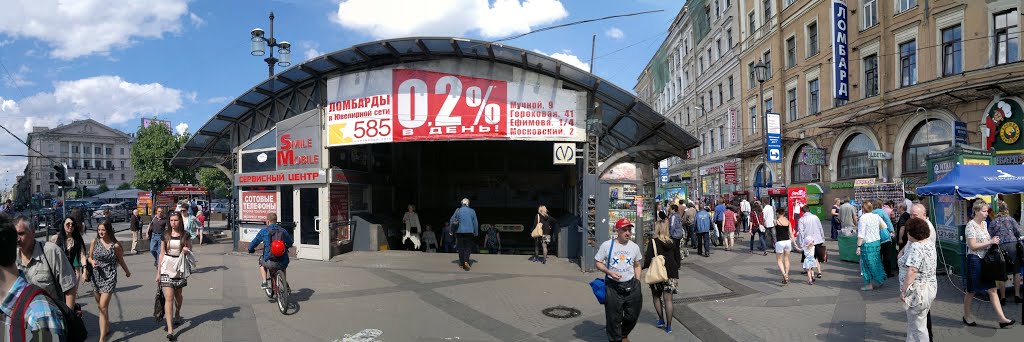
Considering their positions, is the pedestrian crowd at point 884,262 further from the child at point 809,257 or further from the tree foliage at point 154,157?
the tree foliage at point 154,157

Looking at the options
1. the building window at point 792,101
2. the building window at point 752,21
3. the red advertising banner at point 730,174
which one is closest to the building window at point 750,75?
the building window at point 752,21

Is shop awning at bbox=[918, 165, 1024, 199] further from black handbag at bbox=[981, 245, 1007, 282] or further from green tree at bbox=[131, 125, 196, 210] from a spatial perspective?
green tree at bbox=[131, 125, 196, 210]

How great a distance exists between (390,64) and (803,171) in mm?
25237

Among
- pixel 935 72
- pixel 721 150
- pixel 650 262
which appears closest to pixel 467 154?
→ pixel 650 262

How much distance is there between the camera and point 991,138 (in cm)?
1855

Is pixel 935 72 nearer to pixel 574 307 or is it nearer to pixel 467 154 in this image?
pixel 467 154

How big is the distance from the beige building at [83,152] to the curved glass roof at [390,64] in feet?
305

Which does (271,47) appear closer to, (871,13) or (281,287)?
(281,287)

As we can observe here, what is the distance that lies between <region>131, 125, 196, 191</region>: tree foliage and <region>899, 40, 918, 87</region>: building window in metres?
38.8

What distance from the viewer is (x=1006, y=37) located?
18.2 m

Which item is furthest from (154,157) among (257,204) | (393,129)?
(393,129)

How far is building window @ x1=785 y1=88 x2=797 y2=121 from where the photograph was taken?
30.5 metres

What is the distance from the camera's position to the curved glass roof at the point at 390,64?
12133 millimetres

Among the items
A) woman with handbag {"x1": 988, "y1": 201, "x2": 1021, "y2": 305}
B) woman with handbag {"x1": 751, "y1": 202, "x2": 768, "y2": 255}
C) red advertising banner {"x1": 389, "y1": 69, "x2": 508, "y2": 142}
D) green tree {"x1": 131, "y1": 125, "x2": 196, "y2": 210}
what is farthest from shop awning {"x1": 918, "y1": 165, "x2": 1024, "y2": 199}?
green tree {"x1": 131, "y1": 125, "x2": 196, "y2": 210}
